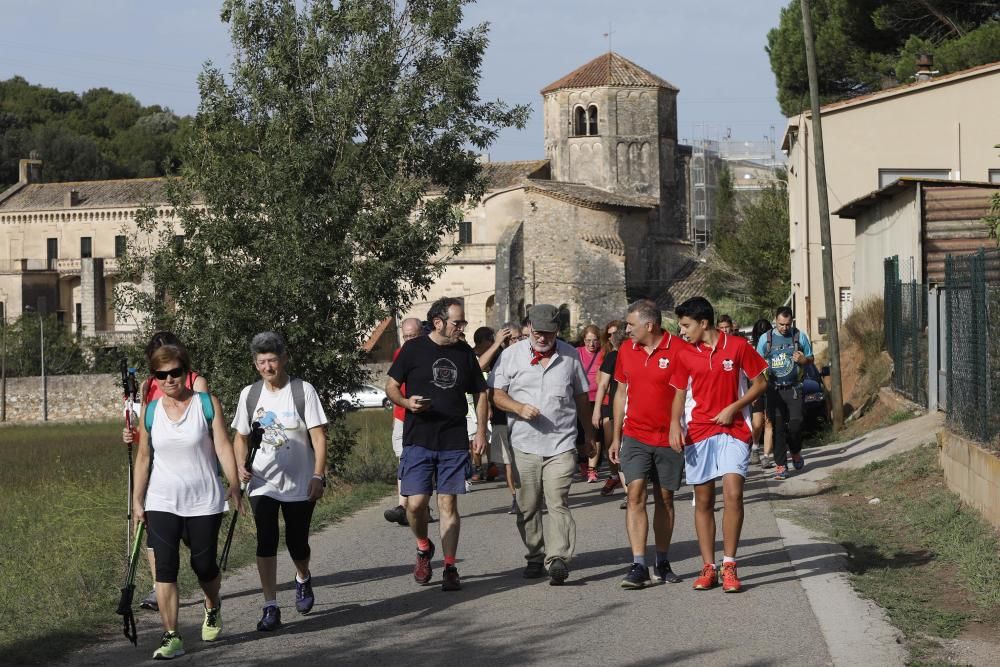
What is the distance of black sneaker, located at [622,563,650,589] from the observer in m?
8.84

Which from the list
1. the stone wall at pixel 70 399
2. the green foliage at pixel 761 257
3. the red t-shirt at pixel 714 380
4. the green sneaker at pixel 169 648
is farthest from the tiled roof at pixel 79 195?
the green sneaker at pixel 169 648

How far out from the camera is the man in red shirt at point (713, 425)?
877 centimetres

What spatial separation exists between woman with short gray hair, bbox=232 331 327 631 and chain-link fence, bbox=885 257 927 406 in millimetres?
12008

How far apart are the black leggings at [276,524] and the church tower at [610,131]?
74.0m

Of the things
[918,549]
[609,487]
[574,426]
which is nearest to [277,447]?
[574,426]

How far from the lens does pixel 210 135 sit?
1764 cm

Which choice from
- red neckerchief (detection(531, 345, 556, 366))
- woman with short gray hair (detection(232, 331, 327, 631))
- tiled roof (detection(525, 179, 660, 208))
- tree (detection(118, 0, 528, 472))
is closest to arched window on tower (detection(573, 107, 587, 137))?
tiled roof (detection(525, 179, 660, 208))

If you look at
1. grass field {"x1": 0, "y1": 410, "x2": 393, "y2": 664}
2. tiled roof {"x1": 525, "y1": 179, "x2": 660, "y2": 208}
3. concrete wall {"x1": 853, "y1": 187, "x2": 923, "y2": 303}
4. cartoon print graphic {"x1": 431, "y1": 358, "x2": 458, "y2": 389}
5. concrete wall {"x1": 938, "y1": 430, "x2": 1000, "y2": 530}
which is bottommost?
grass field {"x1": 0, "y1": 410, "x2": 393, "y2": 664}

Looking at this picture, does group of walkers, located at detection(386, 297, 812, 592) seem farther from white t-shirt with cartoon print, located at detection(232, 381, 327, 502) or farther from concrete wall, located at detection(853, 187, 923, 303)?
concrete wall, located at detection(853, 187, 923, 303)

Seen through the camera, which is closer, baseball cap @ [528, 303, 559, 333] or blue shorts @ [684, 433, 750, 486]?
blue shorts @ [684, 433, 750, 486]

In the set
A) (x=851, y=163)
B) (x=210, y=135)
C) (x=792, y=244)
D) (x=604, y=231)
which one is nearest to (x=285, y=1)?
(x=210, y=135)

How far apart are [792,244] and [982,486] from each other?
32.4m

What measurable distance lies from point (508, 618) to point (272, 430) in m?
1.81

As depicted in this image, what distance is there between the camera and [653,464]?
918cm
